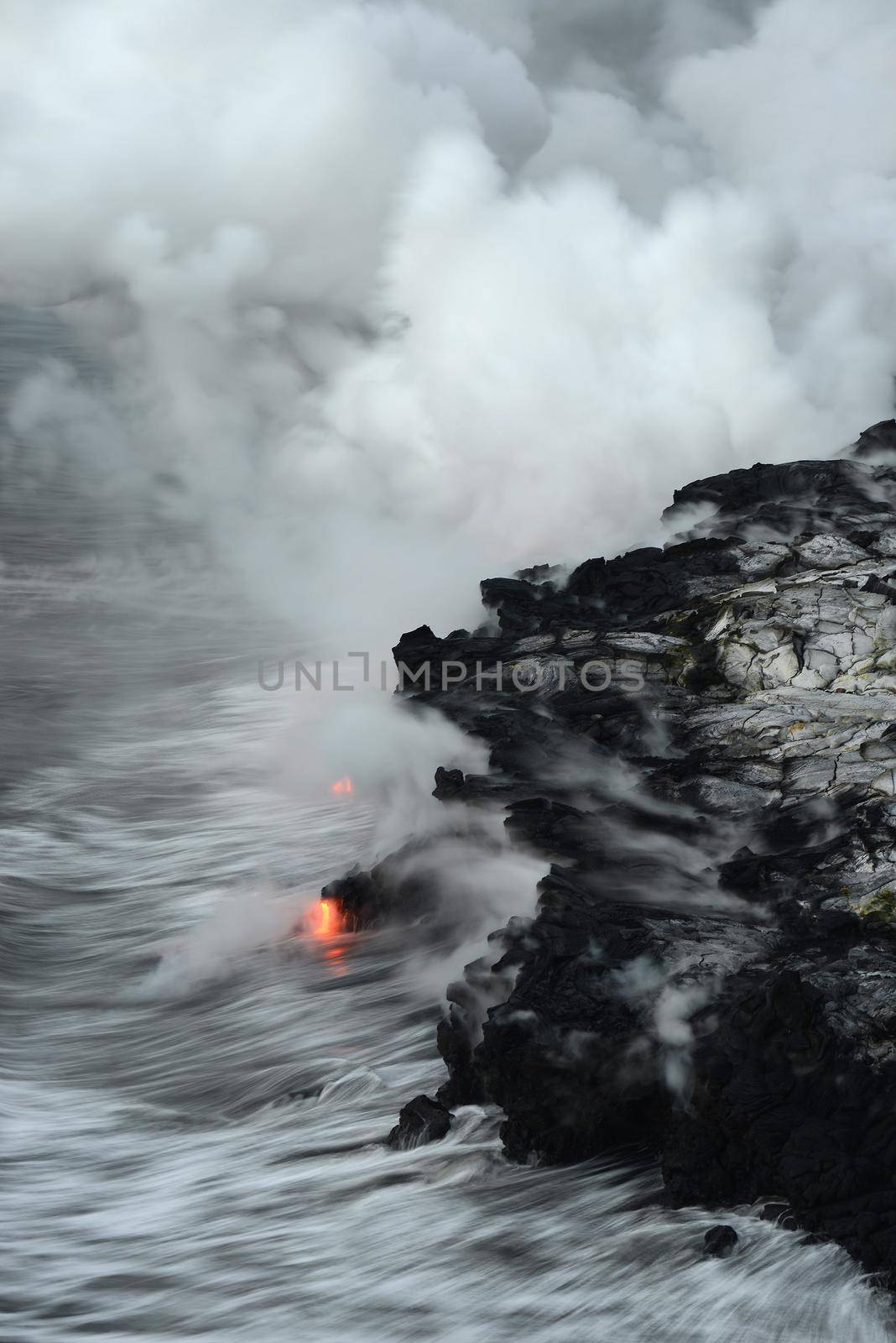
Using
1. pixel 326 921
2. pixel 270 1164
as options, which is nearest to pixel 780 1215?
pixel 270 1164

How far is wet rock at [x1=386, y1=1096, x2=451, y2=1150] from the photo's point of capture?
8.91 meters

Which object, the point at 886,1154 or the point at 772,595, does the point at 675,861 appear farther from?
the point at 772,595

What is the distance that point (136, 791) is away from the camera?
67.0ft

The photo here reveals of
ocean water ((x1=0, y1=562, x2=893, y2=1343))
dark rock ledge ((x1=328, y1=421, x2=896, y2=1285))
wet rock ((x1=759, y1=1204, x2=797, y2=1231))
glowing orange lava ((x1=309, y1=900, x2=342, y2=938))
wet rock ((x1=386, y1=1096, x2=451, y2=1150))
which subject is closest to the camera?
ocean water ((x1=0, y1=562, x2=893, y2=1343))

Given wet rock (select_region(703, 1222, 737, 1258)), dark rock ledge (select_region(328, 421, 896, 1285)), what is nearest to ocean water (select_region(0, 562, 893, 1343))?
wet rock (select_region(703, 1222, 737, 1258))

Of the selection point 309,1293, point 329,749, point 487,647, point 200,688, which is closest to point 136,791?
point 329,749

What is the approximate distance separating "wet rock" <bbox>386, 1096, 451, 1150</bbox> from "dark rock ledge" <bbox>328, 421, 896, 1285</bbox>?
246 millimetres

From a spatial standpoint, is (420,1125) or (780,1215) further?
(420,1125)

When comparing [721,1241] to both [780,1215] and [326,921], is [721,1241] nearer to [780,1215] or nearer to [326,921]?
[780,1215]

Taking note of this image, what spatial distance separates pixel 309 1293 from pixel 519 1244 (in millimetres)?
1271

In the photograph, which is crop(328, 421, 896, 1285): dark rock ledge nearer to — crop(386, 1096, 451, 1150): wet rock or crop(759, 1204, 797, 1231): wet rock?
crop(759, 1204, 797, 1231): wet rock

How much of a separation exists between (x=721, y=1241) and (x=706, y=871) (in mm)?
4047

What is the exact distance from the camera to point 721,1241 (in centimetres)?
736

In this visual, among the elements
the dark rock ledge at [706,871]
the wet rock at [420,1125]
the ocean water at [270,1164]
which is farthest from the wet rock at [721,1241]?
the wet rock at [420,1125]
